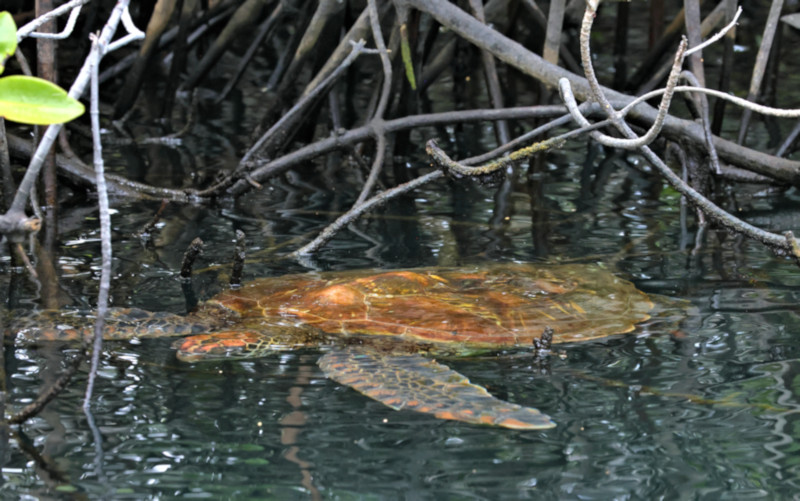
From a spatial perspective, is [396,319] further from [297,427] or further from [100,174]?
[100,174]

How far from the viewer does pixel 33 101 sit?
167cm

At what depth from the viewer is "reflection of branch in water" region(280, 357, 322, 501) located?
2.14 meters

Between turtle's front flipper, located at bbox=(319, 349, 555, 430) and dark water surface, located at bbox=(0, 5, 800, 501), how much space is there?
1.4 inches

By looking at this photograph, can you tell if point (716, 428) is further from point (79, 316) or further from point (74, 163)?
point (74, 163)

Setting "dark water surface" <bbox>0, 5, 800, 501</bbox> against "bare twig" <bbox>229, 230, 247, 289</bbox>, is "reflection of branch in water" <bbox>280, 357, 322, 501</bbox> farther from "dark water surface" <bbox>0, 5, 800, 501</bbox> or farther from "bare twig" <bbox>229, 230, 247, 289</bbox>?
"bare twig" <bbox>229, 230, 247, 289</bbox>

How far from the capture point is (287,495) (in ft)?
6.84

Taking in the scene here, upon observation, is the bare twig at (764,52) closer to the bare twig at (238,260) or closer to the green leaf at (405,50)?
the green leaf at (405,50)

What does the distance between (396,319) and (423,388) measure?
0.58 metres

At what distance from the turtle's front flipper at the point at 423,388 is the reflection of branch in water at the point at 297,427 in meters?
0.07

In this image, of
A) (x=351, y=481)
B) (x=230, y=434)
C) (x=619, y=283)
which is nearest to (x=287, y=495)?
(x=351, y=481)

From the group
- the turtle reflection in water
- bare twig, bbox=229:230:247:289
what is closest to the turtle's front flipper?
the turtle reflection in water

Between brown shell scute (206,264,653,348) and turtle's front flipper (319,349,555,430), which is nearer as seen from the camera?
turtle's front flipper (319,349,555,430)

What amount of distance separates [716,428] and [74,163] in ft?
12.3

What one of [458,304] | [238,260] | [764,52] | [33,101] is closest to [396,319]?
[458,304]
